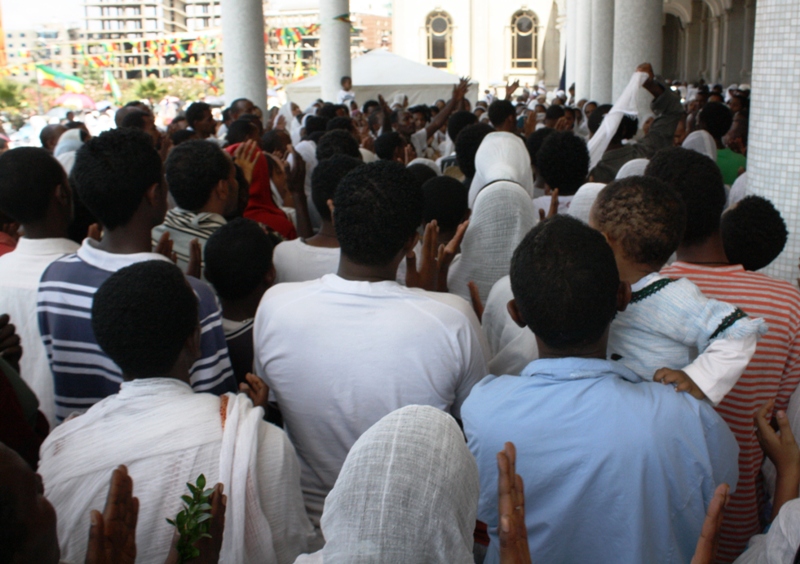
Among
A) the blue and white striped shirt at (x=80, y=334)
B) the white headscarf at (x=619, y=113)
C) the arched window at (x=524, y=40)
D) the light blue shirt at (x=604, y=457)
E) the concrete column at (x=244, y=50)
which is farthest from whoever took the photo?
the arched window at (x=524, y=40)

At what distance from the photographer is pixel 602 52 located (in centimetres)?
1405

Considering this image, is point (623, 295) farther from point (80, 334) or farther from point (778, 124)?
point (778, 124)

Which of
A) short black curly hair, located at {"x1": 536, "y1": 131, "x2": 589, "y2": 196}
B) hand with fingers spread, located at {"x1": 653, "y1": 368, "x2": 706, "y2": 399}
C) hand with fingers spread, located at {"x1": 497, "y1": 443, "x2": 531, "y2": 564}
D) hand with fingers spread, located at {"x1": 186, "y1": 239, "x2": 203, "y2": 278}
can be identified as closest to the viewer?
hand with fingers spread, located at {"x1": 497, "y1": 443, "x2": 531, "y2": 564}

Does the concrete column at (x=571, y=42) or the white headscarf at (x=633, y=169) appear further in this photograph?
the concrete column at (x=571, y=42)

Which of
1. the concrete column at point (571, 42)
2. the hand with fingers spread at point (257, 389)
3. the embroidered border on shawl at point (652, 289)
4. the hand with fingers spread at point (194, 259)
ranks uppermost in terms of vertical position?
the concrete column at point (571, 42)

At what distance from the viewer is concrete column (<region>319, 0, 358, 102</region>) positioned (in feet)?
49.6

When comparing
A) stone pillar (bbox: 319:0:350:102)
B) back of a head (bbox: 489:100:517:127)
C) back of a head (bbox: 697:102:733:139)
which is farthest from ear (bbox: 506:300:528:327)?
stone pillar (bbox: 319:0:350:102)

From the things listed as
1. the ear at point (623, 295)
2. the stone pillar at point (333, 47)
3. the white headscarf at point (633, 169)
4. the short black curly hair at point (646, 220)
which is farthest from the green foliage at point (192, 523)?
the stone pillar at point (333, 47)

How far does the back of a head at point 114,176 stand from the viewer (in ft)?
8.31

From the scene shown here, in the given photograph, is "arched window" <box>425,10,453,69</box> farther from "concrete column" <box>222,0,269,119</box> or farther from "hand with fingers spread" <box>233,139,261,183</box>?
"hand with fingers spread" <box>233,139,261,183</box>

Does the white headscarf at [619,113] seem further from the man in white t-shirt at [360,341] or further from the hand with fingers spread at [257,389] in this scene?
the hand with fingers spread at [257,389]

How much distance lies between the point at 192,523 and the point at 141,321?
588 mm

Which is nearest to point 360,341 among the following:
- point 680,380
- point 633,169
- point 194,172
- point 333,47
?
point 680,380

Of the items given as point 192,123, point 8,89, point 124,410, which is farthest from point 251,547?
point 8,89
